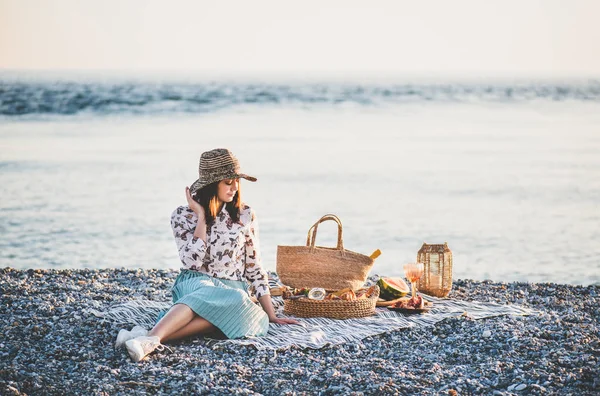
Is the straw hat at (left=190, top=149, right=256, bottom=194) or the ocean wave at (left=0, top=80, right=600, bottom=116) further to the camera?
the ocean wave at (left=0, top=80, right=600, bottom=116)

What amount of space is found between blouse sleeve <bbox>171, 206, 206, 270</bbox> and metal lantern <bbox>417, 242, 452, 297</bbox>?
6.85ft

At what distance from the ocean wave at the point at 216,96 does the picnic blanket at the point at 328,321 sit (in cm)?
3003

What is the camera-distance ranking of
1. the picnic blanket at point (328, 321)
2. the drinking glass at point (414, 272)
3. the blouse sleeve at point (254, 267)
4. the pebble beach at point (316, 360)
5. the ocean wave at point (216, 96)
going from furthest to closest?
the ocean wave at point (216, 96)
the drinking glass at point (414, 272)
the blouse sleeve at point (254, 267)
the picnic blanket at point (328, 321)
the pebble beach at point (316, 360)

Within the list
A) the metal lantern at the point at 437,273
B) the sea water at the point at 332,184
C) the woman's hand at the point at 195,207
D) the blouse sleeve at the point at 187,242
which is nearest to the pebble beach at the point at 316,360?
the blouse sleeve at the point at 187,242

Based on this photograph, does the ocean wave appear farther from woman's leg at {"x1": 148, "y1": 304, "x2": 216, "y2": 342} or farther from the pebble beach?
woman's leg at {"x1": 148, "y1": 304, "x2": 216, "y2": 342}

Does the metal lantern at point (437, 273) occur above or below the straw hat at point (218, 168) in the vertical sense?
below

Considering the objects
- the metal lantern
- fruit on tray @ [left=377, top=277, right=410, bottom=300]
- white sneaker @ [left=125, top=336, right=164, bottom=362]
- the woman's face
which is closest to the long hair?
the woman's face

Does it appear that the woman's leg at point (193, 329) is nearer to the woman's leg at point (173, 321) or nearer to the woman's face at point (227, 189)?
the woman's leg at point (173, 321)

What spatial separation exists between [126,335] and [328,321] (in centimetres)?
154

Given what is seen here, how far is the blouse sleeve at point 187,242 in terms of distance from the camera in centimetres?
604

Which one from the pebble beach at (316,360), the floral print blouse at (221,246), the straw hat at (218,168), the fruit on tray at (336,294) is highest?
the straw hat at (218,168)

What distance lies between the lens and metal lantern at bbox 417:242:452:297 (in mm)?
7160

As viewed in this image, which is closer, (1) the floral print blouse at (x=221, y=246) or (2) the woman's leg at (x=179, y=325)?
(2) the woman's leg at (x=179, y=325)

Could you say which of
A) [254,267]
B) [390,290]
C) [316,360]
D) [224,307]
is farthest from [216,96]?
[316,360]
